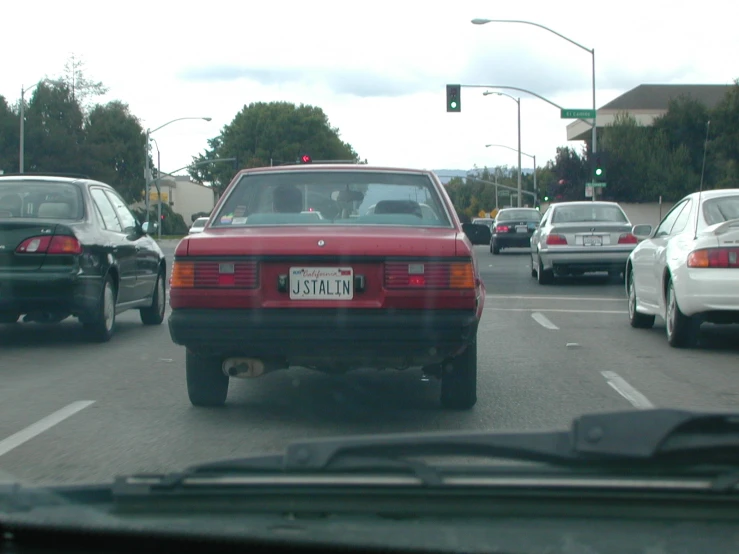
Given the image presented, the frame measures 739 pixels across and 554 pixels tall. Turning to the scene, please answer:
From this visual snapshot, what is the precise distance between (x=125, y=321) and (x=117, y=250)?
7.37ft

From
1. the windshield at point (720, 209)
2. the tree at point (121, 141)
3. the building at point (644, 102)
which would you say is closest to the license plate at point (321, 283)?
the windshield at point (720, 209)

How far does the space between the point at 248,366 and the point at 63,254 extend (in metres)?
4.07

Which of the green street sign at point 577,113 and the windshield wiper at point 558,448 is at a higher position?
the green street sign at point 577,113

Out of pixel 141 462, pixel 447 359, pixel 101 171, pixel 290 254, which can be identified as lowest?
pixel 141 462

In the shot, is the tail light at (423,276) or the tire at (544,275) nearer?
the tail light at (423,276)

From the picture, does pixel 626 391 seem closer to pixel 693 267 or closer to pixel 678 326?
pixel 693 267

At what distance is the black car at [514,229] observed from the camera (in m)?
32.8

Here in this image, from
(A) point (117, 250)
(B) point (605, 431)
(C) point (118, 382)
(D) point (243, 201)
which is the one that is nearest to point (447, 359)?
(D) point (243, 201)

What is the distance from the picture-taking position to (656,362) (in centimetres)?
880

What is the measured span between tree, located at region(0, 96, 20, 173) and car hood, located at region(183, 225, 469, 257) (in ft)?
254

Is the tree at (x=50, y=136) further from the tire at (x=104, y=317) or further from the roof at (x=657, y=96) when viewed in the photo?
the tire at (x=104, y=317)

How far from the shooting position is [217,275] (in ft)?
18.8

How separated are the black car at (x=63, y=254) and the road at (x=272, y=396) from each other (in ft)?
1.25

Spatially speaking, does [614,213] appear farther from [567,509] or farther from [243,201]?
[567,509]
